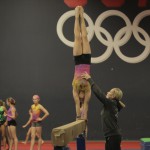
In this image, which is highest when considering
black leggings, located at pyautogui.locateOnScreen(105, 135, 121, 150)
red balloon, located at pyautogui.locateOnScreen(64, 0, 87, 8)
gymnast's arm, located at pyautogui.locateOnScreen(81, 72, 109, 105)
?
red balloon, located at pyautogui.locateOnScreen(64, 0, 87, 8)

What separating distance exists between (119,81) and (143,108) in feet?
4.04

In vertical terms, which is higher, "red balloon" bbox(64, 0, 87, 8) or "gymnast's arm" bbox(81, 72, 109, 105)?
"red balloon" bbox(64, 0, 87, 8)

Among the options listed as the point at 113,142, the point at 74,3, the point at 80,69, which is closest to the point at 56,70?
the point at 74,3

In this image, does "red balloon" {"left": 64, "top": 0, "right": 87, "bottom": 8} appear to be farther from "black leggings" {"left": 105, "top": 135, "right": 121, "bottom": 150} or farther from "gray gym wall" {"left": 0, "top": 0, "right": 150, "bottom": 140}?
"black leggings" {"left": 105, "top": 135, "right": 121, "bottom": 150}

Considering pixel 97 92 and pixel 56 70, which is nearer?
pixel 97 92

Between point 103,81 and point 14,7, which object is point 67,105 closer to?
point 103,81

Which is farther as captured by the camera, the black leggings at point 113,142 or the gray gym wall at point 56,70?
the gray gym wall at point 56,70

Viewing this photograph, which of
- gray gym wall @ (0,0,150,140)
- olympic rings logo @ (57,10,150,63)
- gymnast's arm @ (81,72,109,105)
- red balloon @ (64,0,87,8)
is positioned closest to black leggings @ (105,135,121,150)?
gymnast's arm @ (81,72,109,105)

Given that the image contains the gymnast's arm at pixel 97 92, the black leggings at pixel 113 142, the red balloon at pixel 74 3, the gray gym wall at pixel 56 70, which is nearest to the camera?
the gymnast's arm at pixel 97 92

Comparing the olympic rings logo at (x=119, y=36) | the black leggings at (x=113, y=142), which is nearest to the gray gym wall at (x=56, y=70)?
the olympic rings logo at (x=119, y=36)

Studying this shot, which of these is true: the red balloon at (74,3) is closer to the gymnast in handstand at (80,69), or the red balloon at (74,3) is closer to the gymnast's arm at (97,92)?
the gymnast in handstand at (80,69)

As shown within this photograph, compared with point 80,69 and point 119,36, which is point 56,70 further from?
point 80,69

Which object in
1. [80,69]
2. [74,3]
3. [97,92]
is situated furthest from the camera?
[74,3]

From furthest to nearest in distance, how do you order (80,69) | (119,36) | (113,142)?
(119,36) → (80,69) → (113,142)
